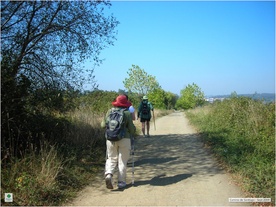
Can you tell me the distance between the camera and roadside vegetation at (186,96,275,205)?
5.52 m

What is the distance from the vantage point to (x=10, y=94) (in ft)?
19.6

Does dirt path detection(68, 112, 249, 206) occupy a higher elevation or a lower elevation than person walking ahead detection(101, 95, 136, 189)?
lower

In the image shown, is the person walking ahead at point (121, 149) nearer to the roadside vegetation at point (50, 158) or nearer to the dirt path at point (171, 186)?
the dirt path at point (171, 186)

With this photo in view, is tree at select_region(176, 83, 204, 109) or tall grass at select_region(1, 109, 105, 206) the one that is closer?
tall grass at select_region(1, 109, 105, 206)

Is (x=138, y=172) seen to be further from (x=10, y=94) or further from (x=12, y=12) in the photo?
(x=12, y=12)

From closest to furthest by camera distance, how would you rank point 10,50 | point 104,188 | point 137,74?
point 104,188
point 10,50
point 137,74

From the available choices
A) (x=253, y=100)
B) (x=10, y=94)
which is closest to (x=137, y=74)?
(x=253, y=100)

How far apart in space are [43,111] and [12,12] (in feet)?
9.57

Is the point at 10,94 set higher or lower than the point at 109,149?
higher

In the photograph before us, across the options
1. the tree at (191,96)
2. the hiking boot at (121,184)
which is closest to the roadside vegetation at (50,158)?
the hiking boot at (121,184)

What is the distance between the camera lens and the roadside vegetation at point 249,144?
5.52 meters

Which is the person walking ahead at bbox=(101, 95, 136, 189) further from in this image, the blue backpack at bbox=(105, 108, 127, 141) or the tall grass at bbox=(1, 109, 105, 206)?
the tall grass at bbox=(1, 109, 105, 206)

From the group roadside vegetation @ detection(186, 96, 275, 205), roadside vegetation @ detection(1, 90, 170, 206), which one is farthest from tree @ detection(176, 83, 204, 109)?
roadside vegetation @ detection(1, 90, 170, 206)

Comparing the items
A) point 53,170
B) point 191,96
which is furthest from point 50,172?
point 191,96
